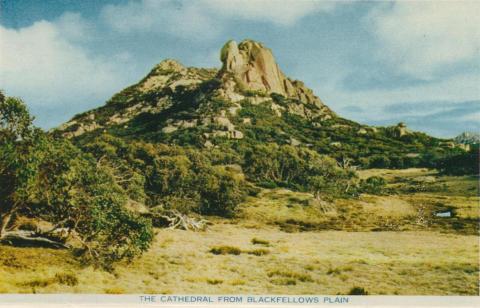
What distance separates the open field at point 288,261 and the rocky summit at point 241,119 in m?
39.3

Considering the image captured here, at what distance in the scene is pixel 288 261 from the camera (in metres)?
24.3

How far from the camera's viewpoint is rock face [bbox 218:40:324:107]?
149125 millimetres

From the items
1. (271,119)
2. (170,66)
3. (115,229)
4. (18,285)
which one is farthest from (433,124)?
(170,66)

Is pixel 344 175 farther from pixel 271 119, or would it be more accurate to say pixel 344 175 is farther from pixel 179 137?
pixel 271 119

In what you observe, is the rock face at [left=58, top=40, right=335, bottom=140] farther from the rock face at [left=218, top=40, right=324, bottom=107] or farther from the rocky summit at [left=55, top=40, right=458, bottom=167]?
the rocky summit at [left=55, top=40, right=458, bottom=167]

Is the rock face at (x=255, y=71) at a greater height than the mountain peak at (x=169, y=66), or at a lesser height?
lesser

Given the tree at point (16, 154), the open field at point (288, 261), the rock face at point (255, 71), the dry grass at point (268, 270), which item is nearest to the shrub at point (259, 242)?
the open field at point (288, 261)

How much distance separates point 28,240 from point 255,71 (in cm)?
14282

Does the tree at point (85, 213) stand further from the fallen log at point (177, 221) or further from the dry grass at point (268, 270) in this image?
the fallen log at point (177, 221)

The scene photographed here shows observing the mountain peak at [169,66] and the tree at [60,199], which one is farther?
the mountain peak at [169,66]

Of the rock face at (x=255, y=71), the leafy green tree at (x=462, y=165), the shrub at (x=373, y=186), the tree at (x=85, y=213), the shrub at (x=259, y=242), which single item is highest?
the rock face at (x=255, y=71)

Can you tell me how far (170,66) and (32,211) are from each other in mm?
178747

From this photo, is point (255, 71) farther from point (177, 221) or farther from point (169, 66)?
point (177, 221)

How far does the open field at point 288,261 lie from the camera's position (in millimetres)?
19594
